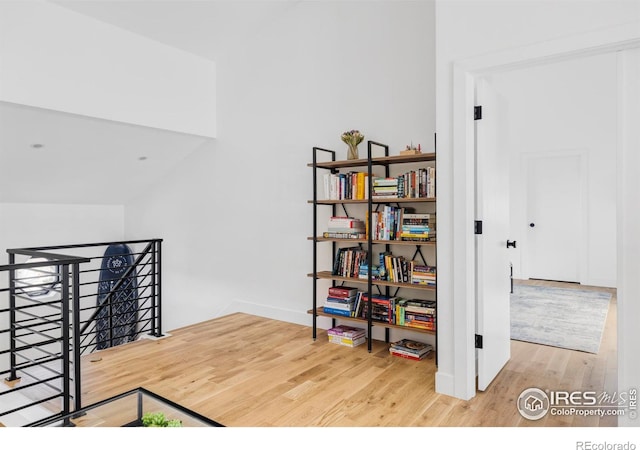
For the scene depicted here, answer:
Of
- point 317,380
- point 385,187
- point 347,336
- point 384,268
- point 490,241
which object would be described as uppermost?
point 385,187

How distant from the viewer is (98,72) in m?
4.21

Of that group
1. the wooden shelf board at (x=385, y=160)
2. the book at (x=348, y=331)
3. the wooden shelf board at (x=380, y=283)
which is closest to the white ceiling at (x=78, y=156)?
the wooden shelf board at (x=385, y=160)

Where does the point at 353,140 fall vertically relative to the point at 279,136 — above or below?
below

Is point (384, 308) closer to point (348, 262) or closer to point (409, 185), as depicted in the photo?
point (348, 262)

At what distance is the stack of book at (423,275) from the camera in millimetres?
3359

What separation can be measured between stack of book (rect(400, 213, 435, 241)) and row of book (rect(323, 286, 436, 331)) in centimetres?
53

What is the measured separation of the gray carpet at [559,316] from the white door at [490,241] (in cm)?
96

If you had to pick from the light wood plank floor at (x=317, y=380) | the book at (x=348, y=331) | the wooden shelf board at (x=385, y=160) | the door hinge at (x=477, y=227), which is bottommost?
the light wood plank floor at (x=317, y=380)

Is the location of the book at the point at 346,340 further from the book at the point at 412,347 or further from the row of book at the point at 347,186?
the row of book at the point at 347,186

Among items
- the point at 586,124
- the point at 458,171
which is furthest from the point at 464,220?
the point at 586,124

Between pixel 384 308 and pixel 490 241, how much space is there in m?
1.13

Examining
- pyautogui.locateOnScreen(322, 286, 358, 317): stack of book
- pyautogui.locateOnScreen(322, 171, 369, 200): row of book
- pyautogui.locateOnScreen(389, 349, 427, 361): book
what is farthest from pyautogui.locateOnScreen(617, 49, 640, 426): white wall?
pyautogui.locateOnScreen(322, 286, 358, 317): stack of book

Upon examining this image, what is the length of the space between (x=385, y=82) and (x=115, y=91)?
8.78 ft
